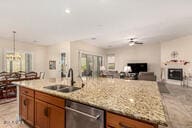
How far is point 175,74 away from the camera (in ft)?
27.0

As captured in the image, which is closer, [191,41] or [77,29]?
[77,29]

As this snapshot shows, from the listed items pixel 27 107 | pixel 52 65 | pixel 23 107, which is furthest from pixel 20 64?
pixel 27 107

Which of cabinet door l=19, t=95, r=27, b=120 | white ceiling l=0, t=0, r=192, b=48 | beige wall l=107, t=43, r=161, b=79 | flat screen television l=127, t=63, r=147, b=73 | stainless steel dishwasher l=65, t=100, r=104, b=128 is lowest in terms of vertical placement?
cabinet door l=19, t=95, r=27, b=120

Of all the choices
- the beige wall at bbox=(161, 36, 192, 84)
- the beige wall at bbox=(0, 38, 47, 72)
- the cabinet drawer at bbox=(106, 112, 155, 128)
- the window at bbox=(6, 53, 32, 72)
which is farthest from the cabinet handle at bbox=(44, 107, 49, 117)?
the beige wall at bbox=(161, 36, 192, 84)

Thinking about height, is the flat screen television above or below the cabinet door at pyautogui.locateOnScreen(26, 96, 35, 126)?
above

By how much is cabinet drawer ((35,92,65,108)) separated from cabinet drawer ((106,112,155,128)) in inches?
30.7

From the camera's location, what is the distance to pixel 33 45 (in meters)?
7.96

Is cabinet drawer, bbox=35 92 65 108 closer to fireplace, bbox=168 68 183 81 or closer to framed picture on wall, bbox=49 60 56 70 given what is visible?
framed picture on wall, bbox=49 60 56 70

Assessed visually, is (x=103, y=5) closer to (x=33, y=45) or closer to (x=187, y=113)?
(x=187, y=113)

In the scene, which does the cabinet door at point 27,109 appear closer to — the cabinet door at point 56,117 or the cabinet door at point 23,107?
the cabinet door at point 23,107

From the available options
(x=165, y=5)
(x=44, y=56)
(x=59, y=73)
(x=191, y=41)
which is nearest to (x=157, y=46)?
(x=191, y=41)

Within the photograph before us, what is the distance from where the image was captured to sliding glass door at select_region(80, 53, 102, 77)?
857 centimetres

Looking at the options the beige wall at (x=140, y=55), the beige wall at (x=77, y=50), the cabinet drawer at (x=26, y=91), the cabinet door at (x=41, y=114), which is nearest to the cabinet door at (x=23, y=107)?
the cabinet drawer at (x=26, y=91)

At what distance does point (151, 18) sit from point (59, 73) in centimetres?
594
